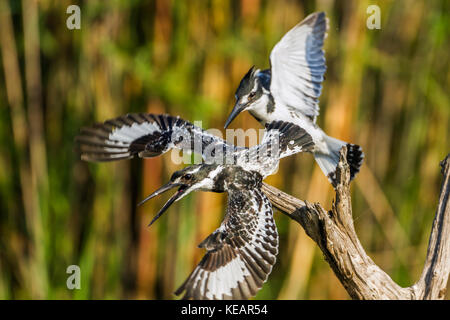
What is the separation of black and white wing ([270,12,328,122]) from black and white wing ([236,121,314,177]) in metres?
0.28

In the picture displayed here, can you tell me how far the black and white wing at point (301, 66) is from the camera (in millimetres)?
2275

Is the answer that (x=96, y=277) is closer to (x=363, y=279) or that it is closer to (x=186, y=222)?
(x=186, y=222)

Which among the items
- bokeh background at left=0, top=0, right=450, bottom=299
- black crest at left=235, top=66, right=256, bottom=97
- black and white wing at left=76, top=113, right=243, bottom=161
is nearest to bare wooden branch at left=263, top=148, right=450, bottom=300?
black and white wing at left=76, top=113, right=243, bottom=161

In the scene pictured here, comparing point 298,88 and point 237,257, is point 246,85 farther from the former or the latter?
point 237,257

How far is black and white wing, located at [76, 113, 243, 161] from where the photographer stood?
83.8 inches

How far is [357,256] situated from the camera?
Answer: 1715 mm

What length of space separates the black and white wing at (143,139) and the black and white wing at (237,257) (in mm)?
335

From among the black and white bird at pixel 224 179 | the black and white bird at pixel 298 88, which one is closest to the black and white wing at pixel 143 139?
the black and white bird at pixel 224 179

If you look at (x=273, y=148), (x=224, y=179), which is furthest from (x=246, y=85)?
(x=224, y=179)

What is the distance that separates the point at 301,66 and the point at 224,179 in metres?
0.66

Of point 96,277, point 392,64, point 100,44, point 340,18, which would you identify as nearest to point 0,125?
point 100,44

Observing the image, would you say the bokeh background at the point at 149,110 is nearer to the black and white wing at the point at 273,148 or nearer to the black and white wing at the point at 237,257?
the black and white wing at the point at 273,148

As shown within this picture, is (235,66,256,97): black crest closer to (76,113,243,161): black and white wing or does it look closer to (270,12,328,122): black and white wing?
(270,12,328,122): black and white wing

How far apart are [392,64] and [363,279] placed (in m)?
1.75
